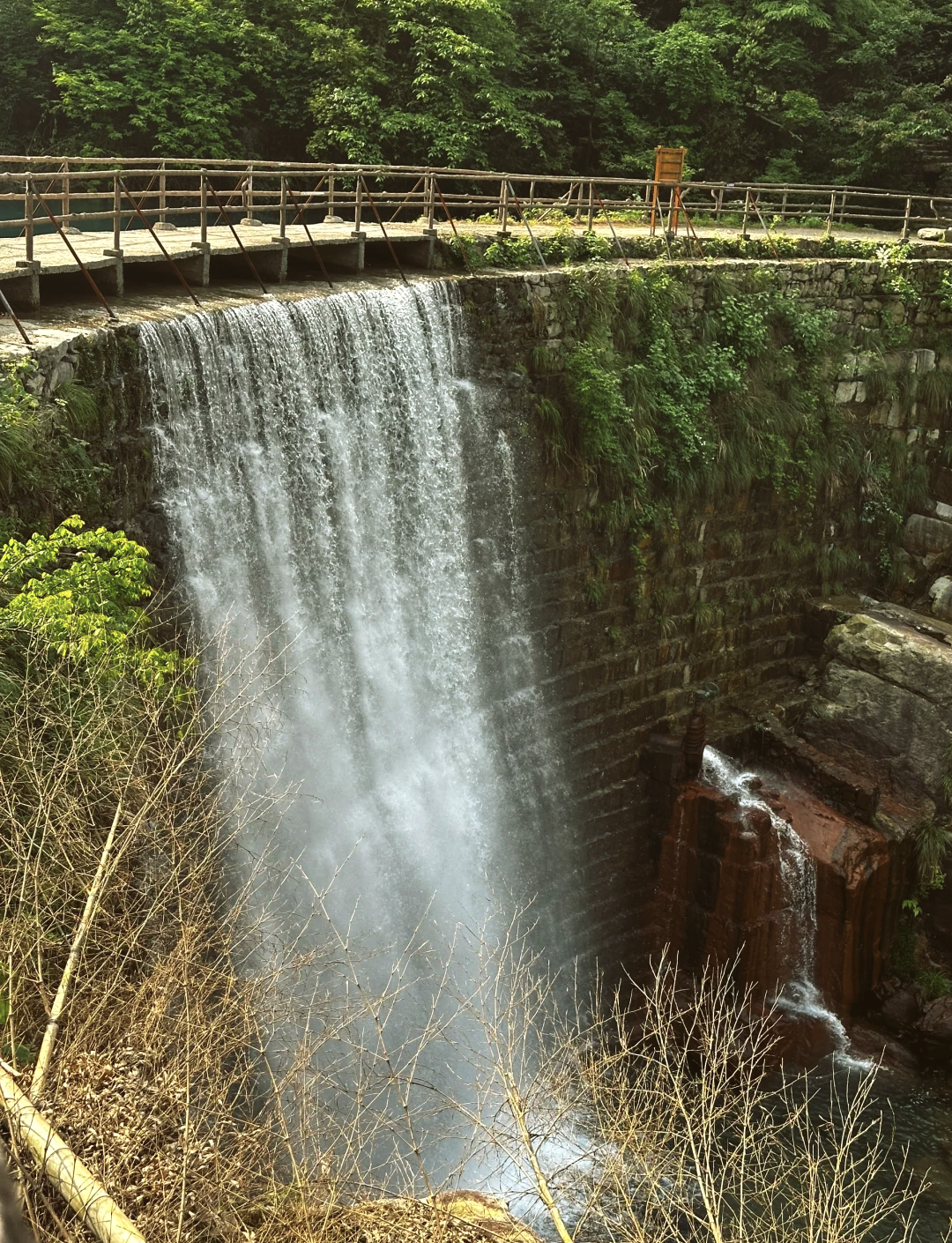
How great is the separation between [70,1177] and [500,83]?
80.8 ft

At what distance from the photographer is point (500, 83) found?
86.0ft

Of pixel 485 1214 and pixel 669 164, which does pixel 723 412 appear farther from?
pixel 485 1214

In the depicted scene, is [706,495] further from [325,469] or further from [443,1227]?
Answer: [443,1227]

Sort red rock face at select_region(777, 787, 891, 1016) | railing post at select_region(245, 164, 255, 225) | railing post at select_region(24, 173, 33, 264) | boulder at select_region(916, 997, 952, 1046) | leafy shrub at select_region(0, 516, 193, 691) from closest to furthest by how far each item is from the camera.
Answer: leafy shrub at select_region(0, 516, 193, 691) < railing post at select_region(24, 173, 33, 264) < railing post at select_region(245, 164, 255, 225) < boulder at select_region(916, 997, 952, 1046) < red rock face at select_region(777, 787, 891, 1016)

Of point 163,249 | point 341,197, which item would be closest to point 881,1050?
point 163,249

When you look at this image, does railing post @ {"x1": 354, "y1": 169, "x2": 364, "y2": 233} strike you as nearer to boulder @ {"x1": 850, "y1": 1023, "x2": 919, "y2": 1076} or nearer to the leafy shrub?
the leafy shrub

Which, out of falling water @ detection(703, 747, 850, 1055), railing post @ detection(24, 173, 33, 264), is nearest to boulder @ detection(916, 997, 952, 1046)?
falling water @ detection(703, 747, 850, 1055)

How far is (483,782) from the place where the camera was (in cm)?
1547

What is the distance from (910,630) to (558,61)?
1601 cm

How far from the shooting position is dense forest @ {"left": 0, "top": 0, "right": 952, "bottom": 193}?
965 inches

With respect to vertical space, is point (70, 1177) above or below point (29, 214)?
below

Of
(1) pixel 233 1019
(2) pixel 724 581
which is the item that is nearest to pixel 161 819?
(1) pixel 233 1019

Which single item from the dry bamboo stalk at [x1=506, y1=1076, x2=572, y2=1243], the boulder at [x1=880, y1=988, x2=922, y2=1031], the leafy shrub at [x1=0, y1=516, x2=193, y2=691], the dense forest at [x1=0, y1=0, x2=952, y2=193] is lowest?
the boulder at [x1=880, y1=988, x2=922, y2=1031]

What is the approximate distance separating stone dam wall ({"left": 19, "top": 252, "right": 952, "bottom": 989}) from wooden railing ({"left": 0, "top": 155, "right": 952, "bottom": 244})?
1908 millimetres
